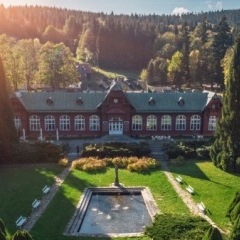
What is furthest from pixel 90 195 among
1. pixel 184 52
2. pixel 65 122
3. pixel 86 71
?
pixel 86 71

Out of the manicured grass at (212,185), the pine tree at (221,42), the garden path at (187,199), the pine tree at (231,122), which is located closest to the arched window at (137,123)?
the manicured grass at (212,185)

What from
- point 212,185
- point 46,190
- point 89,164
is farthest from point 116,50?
point 46,190

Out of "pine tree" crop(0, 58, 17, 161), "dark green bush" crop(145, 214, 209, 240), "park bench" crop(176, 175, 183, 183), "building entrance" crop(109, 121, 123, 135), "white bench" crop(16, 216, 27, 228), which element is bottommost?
"park bench" crop(176, 175, 183, 183)

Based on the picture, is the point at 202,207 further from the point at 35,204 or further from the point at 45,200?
the point at 35,204

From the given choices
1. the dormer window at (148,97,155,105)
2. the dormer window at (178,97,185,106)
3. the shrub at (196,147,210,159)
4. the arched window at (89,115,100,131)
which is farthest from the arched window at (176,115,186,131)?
the arched window at (89,115,100,131)

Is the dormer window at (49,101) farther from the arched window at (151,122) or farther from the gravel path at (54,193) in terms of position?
the gravel path at (54,193)

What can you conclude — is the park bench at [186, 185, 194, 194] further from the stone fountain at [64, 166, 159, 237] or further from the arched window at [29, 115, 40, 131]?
the arched window at [29, 115, 40, 131]
